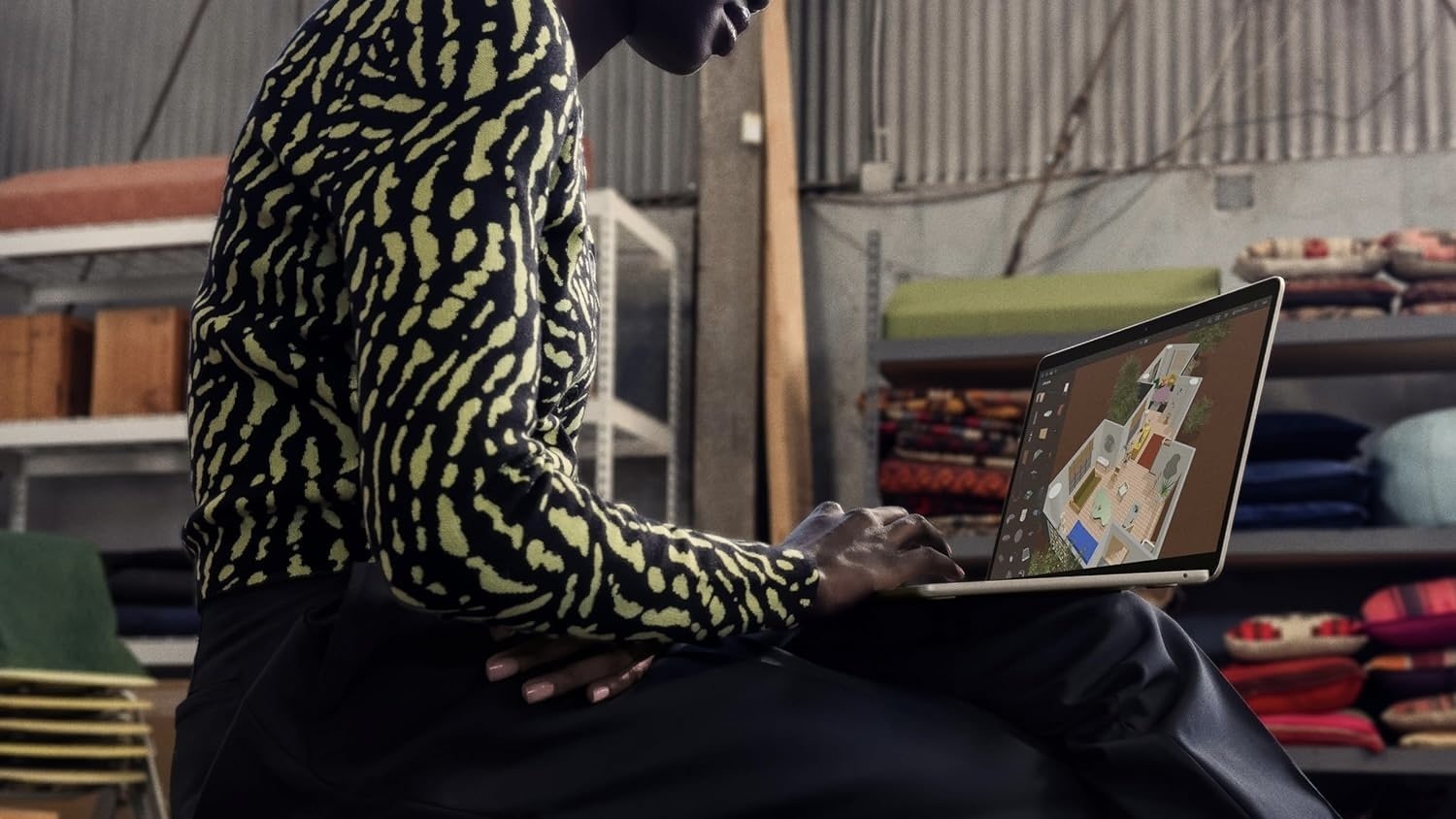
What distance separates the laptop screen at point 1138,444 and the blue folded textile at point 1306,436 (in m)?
1.77

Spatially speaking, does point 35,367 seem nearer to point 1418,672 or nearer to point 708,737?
point 1418,672

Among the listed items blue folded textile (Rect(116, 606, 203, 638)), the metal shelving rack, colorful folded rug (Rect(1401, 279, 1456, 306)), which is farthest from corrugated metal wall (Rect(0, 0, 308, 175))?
colorful folded rug (Rect(1401, 279, 1456, 306))

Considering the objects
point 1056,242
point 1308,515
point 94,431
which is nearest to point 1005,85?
point 1056,242

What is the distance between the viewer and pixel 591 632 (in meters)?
0.71

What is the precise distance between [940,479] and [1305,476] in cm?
62

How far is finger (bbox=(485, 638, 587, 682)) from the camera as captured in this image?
28.3 inches

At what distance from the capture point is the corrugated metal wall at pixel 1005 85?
3.12 metres

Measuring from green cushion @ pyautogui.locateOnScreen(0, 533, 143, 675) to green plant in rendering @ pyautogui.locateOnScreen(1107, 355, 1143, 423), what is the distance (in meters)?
1.94

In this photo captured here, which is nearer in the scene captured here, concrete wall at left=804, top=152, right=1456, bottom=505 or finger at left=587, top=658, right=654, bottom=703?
finger at left=587, top=658, right=654, bottom=703

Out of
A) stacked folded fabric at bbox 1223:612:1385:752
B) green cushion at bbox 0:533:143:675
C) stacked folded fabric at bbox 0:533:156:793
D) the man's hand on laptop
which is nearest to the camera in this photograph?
the man's hand on laptop

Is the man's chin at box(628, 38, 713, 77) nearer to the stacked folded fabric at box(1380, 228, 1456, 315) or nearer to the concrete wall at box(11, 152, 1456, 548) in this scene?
the stacked folded fabric at box(1380, 228, 1456, 315)

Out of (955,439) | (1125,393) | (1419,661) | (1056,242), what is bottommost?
(1419,661)

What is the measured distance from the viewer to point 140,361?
3.24 m

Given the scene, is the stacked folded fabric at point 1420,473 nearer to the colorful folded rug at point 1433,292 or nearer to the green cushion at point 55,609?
the colorful folded rug at point 1433,292
